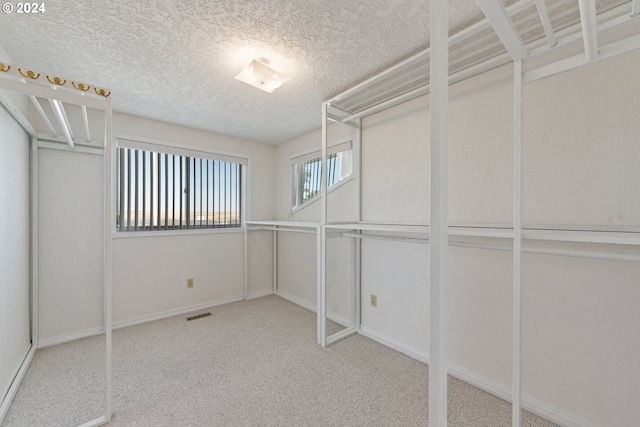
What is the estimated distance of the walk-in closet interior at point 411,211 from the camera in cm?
119

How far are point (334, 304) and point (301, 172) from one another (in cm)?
177

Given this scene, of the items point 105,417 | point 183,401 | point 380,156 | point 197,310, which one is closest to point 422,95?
point 380,156

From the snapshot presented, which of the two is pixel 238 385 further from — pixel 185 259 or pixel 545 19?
pixel 545 19

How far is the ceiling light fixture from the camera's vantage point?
1687 mm

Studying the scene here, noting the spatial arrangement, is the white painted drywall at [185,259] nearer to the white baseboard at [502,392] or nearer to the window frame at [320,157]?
the window frame at [320,157]

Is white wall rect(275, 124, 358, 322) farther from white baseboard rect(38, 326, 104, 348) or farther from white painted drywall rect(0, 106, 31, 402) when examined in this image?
white painted drywall rect(0, 106, 31, 402)

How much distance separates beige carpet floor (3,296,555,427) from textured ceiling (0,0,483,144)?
2179 mm

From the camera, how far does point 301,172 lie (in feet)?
11.6

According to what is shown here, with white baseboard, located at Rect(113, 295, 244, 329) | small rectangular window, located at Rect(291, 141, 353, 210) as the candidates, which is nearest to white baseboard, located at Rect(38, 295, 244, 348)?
white baseboard, located at Rect(113, 295, 244, 329)

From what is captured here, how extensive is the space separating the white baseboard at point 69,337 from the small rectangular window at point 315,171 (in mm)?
2394

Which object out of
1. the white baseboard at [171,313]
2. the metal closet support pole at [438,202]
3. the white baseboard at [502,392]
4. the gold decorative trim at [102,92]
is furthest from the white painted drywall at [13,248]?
the white baseboard at [502,392]

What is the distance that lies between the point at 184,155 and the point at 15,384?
7.52ft

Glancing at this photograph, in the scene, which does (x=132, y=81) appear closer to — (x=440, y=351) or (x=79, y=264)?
(x=79, y=264)

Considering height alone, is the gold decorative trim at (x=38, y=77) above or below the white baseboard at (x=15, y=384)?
above
